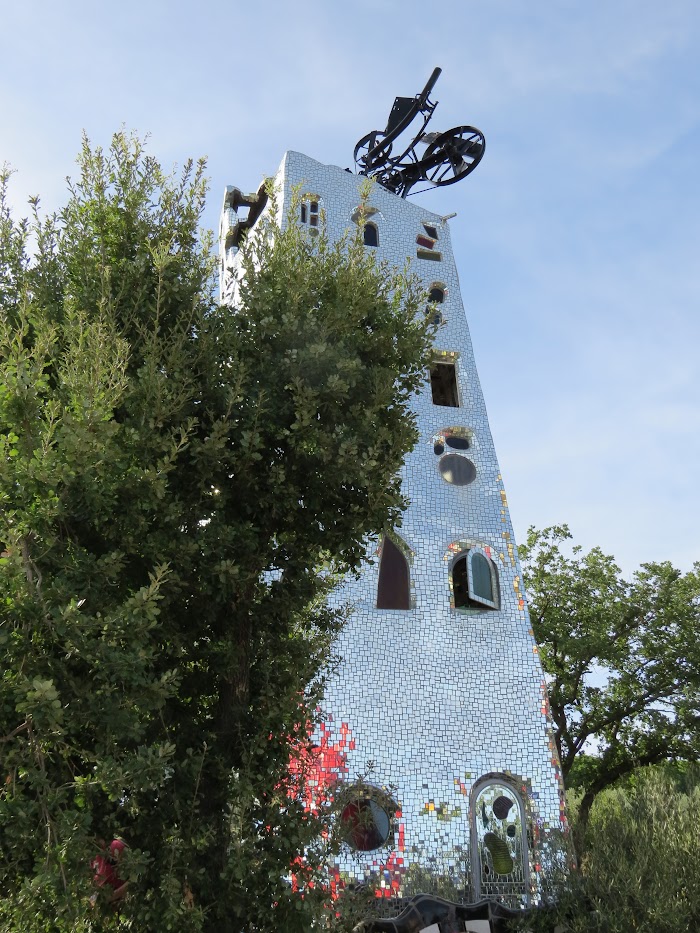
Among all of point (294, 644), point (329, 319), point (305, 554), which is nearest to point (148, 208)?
point (329, 319)

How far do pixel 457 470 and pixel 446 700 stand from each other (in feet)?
13.0

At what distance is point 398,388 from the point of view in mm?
7434

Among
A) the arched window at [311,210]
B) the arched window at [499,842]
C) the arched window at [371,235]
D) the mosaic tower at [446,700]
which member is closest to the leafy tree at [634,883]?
the arched window at [499,842]

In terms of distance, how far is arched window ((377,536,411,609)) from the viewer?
497 inches

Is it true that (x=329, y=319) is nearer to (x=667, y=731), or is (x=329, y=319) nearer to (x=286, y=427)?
(x=286, y=427)

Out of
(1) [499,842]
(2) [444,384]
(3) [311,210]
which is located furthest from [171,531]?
(3) [311,210]

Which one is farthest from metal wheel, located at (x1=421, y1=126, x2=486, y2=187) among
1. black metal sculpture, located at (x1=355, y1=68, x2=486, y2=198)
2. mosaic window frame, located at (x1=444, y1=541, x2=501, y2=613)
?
mosaic window frame, located at (x1=444, y1=541, x2=501, y2=613)

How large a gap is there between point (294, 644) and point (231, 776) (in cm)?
133

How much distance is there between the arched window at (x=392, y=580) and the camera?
12633mm

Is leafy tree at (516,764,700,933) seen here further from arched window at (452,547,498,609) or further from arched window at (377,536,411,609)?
arched window at (377,536,411,609)

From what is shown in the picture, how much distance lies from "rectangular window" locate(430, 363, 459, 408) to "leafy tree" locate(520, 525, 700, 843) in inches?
296

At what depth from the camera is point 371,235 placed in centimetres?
1631

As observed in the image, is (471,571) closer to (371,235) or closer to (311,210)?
(371,235)

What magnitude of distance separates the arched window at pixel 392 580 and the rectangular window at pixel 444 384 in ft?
11.1
